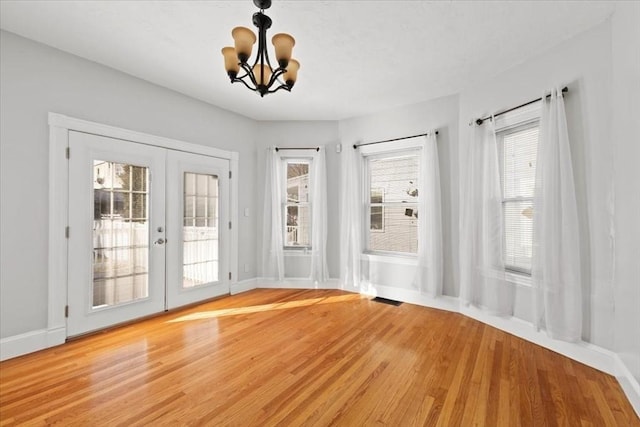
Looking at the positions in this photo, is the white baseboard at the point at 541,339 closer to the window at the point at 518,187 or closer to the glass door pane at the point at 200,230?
the window at the point at 518,187

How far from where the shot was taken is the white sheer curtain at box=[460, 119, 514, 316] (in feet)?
9.77

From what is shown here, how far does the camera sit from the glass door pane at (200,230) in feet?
12.1

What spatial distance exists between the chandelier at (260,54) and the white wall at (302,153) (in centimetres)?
245

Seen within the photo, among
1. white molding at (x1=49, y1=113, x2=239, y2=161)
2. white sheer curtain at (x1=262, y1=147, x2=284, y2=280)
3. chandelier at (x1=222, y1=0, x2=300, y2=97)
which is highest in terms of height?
chandelier at (x1=222, y1=0, x2=300, y2=97)

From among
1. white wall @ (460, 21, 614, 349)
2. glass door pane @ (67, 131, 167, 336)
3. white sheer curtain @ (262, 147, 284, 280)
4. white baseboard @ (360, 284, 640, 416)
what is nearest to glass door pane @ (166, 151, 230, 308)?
glass door pane @ (67, 131, 167, 336)

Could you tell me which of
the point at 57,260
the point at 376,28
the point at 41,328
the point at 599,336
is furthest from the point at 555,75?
the point at 41,328

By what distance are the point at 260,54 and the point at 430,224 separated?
2.81 m

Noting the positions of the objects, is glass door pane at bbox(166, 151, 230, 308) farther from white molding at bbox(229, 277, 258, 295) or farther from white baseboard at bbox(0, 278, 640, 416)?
white baseboard at bbox(0, 278, 640, 416)

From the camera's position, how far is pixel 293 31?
236 centimetres

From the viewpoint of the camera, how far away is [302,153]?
15.0ft

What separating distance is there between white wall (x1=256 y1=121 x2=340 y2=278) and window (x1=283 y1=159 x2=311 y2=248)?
213 millimetres

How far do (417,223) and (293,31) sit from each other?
2.83m

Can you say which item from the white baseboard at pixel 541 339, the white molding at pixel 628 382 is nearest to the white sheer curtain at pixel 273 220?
the white baseboard at pixel 541 339

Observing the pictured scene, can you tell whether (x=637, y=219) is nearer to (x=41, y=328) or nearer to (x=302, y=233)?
(x=302, y=233)
